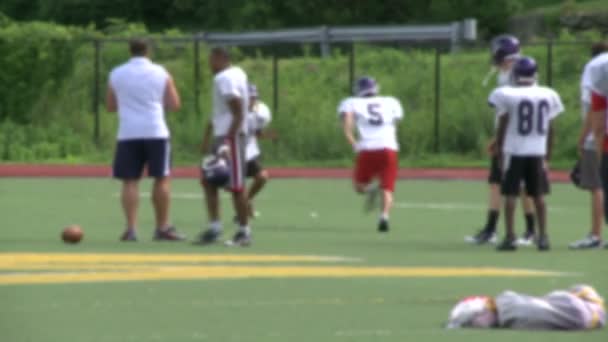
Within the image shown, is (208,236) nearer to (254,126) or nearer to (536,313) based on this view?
(254,126)

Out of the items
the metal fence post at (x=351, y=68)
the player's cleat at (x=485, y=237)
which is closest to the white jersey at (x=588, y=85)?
the player's cleat at (x=485, y=237)

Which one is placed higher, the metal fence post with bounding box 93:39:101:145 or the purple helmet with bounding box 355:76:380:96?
the purple helmet with bounding box 355:76:380:96

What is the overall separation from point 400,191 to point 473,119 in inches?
365

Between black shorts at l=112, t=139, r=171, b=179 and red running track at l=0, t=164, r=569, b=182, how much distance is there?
1366 cm

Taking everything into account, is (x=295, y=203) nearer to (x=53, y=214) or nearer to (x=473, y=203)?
(x=473, y=203)

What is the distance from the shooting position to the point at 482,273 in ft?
51.3

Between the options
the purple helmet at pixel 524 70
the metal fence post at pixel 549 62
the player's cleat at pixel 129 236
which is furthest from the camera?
the metal fence post at pixel 549 62

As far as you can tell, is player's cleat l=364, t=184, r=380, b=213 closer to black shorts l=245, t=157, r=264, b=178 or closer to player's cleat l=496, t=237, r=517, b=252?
black shorts l=245, t=157, r=264, b=178

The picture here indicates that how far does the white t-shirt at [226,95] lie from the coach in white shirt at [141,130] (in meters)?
0.89

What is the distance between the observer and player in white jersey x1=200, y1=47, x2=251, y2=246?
59.9 feet

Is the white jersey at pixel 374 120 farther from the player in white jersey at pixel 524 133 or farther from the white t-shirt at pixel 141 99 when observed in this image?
the player in white jersey at pixel 524 133

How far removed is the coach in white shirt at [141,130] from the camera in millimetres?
19156

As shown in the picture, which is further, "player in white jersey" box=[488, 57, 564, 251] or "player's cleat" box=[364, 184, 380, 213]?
"player's cleat" box=[364, 184, 380, 213]

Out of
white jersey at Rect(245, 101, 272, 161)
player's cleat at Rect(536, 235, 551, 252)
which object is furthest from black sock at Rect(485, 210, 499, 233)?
white jersey at Rect(245, 101, 272, 161)
